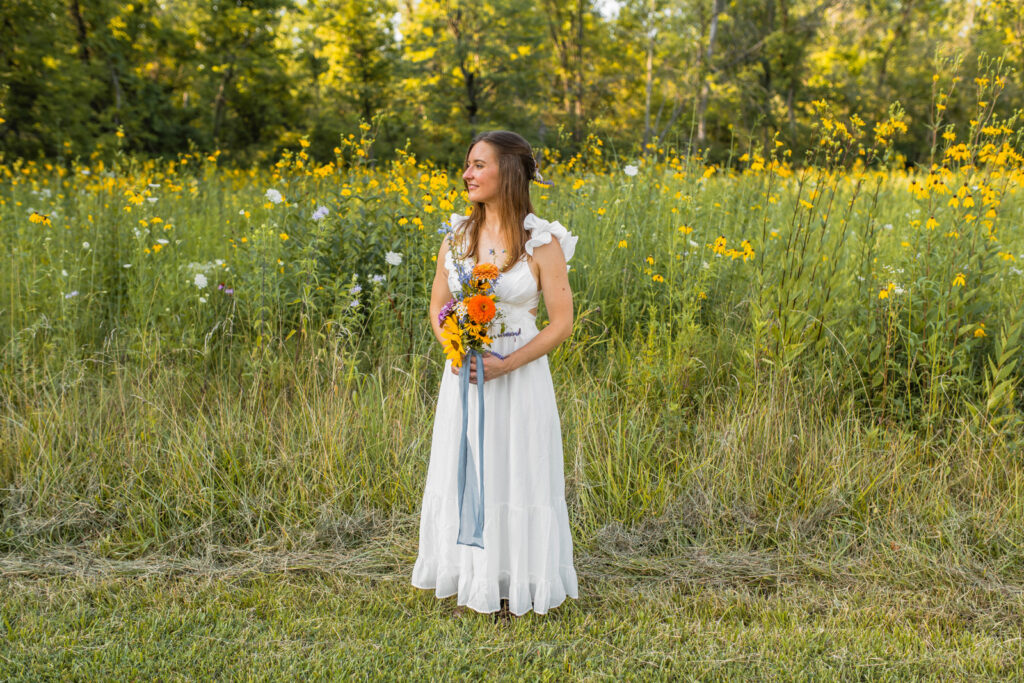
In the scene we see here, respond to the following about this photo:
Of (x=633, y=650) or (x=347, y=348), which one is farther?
(x=347, y=348)

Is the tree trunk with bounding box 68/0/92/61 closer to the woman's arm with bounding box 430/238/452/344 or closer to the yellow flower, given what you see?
the woman's arm with bounding box 430/238/452/344

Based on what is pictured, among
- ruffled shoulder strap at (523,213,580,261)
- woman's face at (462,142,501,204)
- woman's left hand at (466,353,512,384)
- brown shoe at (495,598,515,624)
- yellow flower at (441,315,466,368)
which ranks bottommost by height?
brown shoe at (495,598,515,624)

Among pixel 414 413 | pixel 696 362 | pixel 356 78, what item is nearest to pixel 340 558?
pixel 414 413

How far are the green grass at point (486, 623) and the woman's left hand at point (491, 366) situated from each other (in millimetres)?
935

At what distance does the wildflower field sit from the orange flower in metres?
1.21

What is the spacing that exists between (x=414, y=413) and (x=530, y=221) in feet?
5.42

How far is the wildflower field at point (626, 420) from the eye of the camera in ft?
9.58

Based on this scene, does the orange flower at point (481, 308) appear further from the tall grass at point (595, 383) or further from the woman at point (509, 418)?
the tall grass at point (595, 383)

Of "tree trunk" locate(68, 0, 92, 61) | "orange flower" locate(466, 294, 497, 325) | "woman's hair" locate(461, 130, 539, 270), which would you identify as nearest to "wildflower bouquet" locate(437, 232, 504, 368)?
"orange flower" locate(466, 294, 497, 325)

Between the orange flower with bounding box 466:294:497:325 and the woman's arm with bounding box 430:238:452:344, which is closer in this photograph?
the orange flower with bounding box 466:294:497:325

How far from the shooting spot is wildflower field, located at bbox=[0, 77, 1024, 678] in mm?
2920

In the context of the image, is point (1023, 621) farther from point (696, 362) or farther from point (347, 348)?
point (347, 348)

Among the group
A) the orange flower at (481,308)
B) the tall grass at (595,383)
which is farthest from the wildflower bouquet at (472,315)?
the tall grass at (595,383)

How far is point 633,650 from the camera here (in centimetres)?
251
